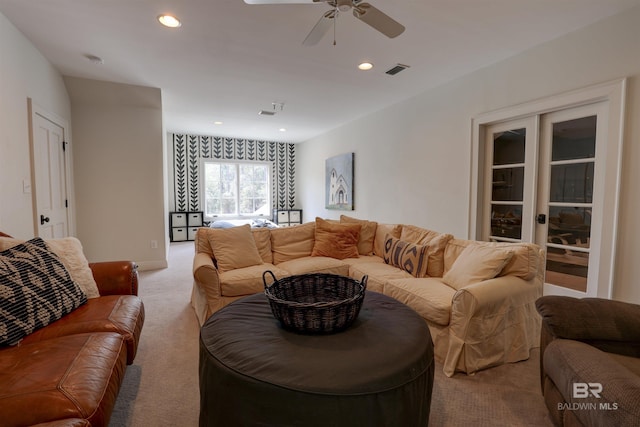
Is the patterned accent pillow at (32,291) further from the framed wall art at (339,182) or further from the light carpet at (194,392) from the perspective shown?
the framed wall art at (339,182)

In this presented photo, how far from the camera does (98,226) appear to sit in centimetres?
416

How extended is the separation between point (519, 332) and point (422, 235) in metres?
1.11

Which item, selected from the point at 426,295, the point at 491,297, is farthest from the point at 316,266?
the point at 491,297

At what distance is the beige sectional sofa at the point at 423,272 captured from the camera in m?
1.94

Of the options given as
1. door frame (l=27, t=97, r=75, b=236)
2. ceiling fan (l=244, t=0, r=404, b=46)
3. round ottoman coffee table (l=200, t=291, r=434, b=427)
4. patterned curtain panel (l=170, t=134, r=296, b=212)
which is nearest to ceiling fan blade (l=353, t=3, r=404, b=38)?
ceiling fan (l=244, t=0, r=404, b=46)

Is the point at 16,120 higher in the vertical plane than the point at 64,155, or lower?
higher

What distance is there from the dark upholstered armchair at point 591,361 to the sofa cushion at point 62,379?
1720 millimetres

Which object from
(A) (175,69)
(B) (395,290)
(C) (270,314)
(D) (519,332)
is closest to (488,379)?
(D) (519,332)

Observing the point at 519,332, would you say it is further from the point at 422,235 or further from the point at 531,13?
the point at 531,13

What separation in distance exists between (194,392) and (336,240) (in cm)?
190

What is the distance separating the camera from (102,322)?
1.58 m

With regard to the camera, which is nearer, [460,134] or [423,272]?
[423,272]

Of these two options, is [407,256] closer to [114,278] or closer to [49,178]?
[114,278]

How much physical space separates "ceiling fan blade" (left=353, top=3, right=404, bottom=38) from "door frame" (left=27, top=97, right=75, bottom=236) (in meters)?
Answer: 3.21
